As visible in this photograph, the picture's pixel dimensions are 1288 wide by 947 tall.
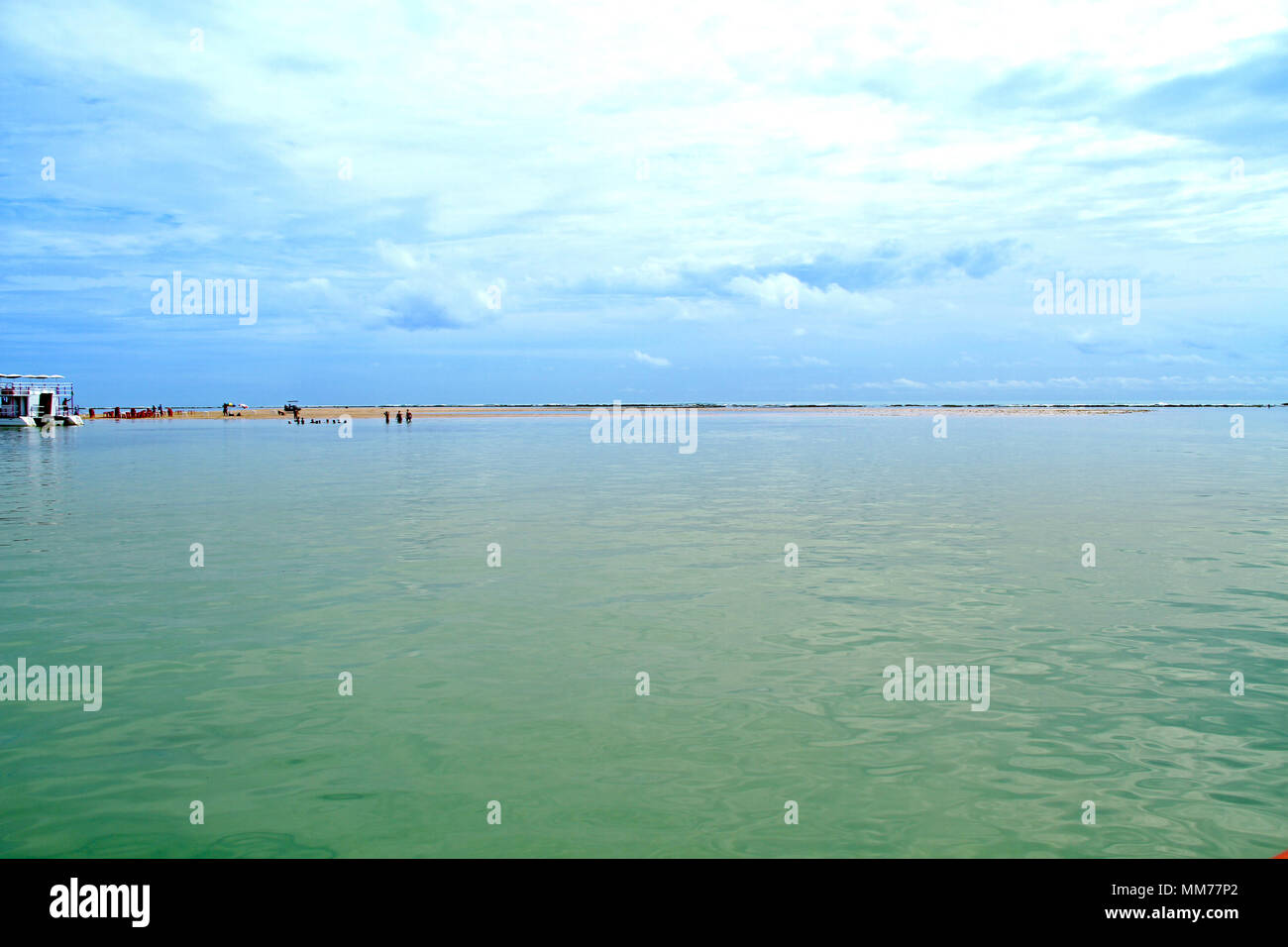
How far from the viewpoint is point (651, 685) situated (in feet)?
A: 43.1

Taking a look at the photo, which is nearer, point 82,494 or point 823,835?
point 823,835

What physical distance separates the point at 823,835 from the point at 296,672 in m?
8.59

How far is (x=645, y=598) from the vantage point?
18.4 metres

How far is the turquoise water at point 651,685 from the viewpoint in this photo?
9016 mm

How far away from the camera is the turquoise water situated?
902cm

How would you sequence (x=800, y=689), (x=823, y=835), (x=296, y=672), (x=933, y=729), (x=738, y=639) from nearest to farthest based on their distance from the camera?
(x=823, y=835) < (x=933, y=729) < (x=800, y=689) < (x=296, y=672) < (x=738, y=639)

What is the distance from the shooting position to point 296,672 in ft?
44.9

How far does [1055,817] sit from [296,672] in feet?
34.4

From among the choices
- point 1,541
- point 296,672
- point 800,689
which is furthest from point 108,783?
point 1,541
